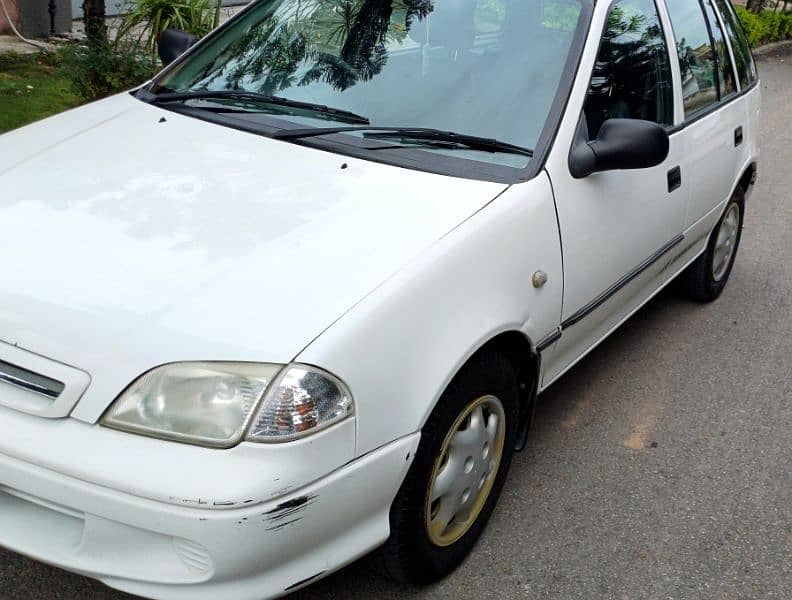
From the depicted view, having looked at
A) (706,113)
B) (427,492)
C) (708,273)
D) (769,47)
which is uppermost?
(706,113)

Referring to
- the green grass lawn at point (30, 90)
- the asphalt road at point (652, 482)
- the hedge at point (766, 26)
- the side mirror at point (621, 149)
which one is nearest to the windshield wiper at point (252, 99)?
the side mirror at point (621, 149)

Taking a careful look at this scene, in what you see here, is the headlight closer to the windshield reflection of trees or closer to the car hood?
the car hood

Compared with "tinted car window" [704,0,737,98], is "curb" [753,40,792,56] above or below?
below

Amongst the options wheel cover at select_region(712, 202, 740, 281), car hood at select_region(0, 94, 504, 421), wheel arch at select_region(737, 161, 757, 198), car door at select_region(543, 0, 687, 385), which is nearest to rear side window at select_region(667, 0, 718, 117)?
A: car door at select_region(543, 0, 687, 385)

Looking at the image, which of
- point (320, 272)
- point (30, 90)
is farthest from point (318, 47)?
point (30, 90)

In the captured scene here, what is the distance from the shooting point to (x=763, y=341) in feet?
16.0

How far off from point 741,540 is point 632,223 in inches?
45.1

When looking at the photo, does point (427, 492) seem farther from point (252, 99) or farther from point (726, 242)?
point (726, 242)

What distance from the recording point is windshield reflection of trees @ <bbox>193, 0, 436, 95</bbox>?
3449mm

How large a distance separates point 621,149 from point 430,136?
607 millimetres

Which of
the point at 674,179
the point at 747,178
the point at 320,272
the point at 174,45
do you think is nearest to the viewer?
the point at 320,272

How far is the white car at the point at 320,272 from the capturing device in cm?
217

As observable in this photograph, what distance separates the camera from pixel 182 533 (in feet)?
6.89

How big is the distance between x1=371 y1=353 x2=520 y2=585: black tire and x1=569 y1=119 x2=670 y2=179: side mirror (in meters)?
0.72
